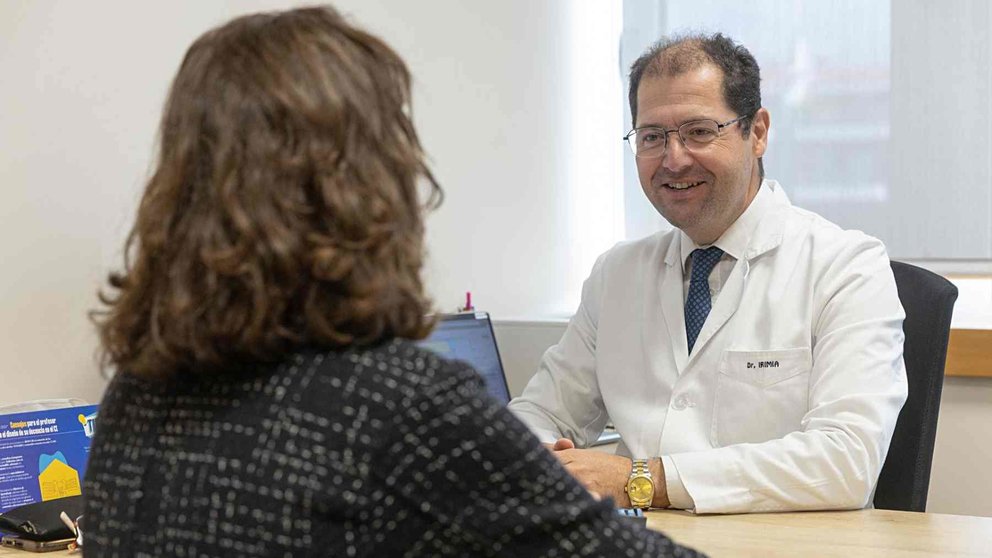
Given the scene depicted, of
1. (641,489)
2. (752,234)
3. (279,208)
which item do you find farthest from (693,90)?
(279,208)

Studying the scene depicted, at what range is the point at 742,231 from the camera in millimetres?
1997

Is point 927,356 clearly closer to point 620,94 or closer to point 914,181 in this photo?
point 914,181

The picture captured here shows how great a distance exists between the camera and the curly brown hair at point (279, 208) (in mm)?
768

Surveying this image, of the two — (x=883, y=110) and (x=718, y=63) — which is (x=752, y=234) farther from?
(x=883, y=110)

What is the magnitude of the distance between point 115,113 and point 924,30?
2075mm

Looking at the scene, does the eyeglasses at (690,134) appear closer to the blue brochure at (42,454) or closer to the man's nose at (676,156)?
the man's nose at (676,156)

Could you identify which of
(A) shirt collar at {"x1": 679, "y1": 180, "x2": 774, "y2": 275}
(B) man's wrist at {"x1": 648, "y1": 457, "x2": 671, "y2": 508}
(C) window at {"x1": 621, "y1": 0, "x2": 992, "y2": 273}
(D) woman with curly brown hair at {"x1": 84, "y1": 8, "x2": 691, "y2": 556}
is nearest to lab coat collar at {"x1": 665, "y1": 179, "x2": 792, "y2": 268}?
(A) shirt collar at {"x1": 679, "y1": 180, "x2": 774, "y2": 275}

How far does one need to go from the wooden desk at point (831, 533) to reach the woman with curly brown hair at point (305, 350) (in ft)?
1.80

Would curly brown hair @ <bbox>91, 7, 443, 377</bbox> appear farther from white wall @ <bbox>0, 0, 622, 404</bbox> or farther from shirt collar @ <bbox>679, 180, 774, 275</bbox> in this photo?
shirt collar @ <bbox>679, 180, 774, 275</bbox>

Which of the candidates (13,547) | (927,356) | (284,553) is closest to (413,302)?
(284,553)

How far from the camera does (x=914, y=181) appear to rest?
2947 millimetres

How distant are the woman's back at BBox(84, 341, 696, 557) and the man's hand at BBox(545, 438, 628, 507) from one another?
30.9 inches

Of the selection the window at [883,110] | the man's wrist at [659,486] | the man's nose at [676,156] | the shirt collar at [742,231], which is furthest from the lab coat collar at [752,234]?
the window at [883,110]

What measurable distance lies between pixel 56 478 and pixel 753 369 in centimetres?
112
